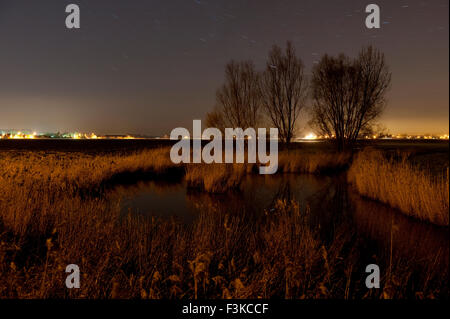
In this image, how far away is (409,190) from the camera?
24.8 feet

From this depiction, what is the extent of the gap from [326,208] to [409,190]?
253 cm

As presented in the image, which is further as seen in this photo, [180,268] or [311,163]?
[311,163]

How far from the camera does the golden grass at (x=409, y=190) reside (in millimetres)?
6438

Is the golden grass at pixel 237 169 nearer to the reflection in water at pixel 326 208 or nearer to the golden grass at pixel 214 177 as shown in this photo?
the golden grass at pixel 214 177

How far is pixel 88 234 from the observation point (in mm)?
4117

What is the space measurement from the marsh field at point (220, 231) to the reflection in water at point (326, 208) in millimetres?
42

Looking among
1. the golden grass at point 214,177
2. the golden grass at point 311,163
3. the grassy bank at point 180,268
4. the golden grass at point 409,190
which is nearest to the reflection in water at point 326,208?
the golden grass at point 409,190

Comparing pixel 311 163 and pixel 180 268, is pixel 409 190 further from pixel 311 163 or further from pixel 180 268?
pixel 311 163

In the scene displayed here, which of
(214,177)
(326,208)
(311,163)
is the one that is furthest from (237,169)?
(311,163)

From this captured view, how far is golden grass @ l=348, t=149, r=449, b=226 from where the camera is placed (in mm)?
6438
